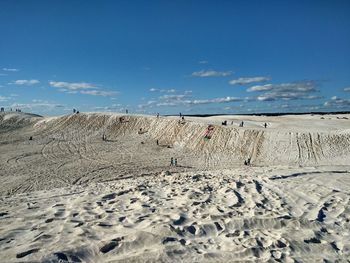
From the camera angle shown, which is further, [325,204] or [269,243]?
[325,204]

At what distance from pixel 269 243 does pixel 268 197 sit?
365 centimetres

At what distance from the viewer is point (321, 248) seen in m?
7.69

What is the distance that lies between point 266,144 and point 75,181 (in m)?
19.4

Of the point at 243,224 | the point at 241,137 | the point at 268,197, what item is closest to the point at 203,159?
the point at 241,137

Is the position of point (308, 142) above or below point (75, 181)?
above

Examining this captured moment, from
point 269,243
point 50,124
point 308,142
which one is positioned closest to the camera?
point 269,243

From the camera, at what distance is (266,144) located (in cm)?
3444

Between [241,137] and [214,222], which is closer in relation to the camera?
[214,222]

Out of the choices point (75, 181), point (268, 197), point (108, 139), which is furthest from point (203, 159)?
point (268, 197)

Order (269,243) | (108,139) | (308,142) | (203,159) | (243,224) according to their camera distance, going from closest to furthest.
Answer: (269,243) → (243,224) → (203,159) → (308,142) → (108,139)

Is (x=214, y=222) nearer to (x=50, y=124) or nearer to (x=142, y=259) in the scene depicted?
(x=142, y=259)

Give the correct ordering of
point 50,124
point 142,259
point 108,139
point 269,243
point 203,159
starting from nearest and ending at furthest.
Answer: point 142,259 → point 269,243 → point 203,159 → point 108,139 → point 50,124

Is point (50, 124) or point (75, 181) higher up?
point (50, 124)

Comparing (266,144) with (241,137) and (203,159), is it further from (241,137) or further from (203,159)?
(203,159)
